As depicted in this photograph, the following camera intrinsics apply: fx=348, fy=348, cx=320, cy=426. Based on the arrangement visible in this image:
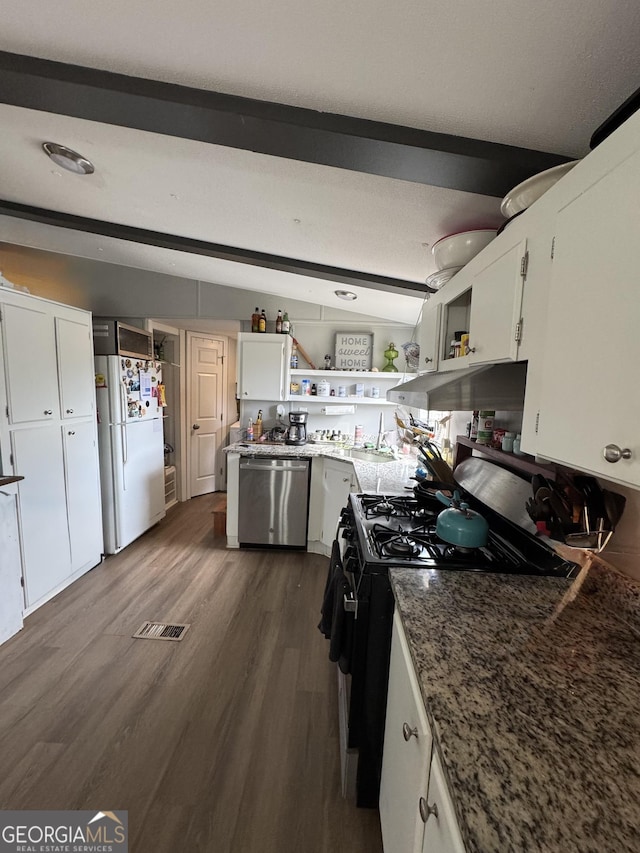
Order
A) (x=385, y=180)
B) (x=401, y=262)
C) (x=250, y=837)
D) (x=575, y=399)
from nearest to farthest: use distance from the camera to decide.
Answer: (x=575, y=399) < (x=250, y=837) < (x=385, y=180) < (x=401, y=262)

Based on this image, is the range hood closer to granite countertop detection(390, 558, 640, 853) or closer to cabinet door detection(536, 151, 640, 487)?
cabinet door detection(536, 151, 640, 487)

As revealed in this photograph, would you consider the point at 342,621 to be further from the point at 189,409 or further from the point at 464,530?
the point at 189,409

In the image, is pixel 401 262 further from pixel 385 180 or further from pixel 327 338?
pixel 327 338

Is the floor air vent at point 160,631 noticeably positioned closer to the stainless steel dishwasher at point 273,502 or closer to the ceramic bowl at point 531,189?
the stainless steel dishwasher at point 273,502

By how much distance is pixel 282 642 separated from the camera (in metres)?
2.04

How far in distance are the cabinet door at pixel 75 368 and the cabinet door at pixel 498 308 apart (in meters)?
2.65

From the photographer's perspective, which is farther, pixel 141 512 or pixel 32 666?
pixel 141 512

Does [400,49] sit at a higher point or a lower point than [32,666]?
higher

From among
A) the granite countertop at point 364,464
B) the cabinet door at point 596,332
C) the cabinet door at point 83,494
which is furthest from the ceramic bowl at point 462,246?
the cabinet door at point 83,494

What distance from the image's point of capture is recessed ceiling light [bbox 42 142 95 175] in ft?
5.17

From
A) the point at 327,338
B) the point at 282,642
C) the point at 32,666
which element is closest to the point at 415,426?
the point at 327,338

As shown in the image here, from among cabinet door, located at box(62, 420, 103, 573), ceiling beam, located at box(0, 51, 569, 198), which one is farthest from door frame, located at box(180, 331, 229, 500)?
ceiling beam, located at box(0, 51, 569, 198)

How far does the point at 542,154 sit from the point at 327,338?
262 cm

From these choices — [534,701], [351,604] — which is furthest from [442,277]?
[534,701]
